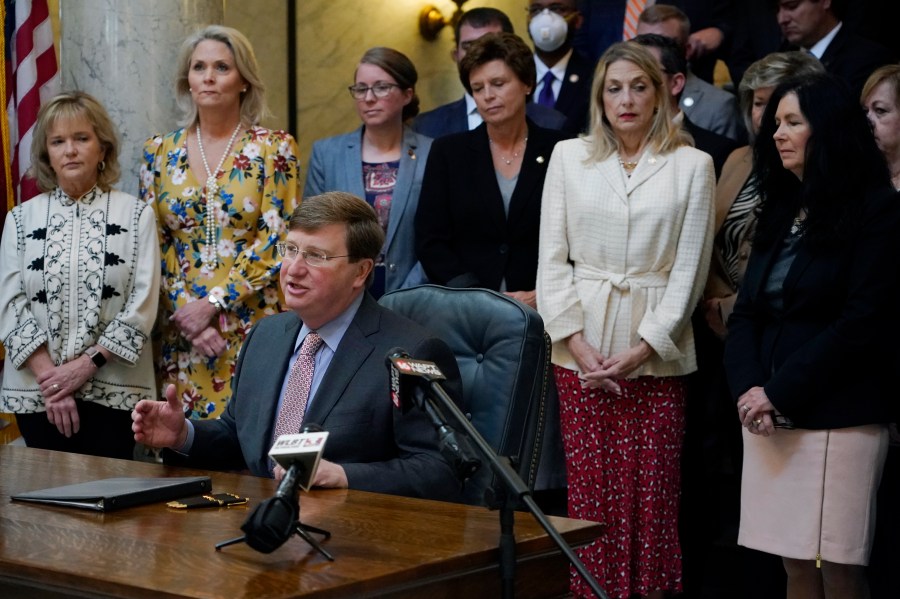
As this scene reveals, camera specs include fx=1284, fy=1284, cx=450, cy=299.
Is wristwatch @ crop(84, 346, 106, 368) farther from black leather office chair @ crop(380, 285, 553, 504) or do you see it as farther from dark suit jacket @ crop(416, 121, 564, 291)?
black leather office chair @ crop(380, 285, 553, 504)

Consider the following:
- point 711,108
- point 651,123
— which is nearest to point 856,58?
point 711,108

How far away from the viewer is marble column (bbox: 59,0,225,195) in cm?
523

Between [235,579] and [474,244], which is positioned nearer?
[235,579]

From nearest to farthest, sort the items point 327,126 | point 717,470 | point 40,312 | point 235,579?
1. point 235,579
2. point 40,312
3. point 717,470
4. point 327,126

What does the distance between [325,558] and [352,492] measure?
2.12 feet

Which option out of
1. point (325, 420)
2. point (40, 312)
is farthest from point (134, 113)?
point (325, 420)

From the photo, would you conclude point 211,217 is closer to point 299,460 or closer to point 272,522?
point 299,460

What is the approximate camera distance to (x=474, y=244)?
15.9 ft

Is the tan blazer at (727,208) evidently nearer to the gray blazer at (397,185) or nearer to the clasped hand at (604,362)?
the clasped hand at (604,362)

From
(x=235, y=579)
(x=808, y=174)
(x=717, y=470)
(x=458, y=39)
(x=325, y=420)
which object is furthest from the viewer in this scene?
(x=458, y=39)

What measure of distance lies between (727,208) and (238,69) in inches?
76.0

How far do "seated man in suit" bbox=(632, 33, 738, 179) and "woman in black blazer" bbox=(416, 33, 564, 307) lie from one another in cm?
48

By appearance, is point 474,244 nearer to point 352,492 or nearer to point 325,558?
point 352,492

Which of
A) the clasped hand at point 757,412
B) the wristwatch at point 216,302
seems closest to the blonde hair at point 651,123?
the clasped hand at point 757,412
